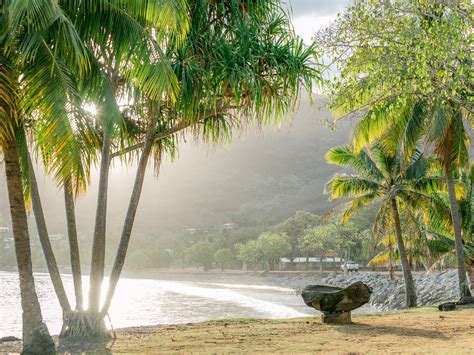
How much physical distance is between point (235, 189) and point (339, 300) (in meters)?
151

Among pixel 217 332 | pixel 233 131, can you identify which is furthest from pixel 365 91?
pixel 217 332

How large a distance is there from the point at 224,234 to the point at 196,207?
66372 mm

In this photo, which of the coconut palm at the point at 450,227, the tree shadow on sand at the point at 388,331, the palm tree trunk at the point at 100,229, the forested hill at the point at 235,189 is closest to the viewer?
the tree shadow on sand at the point at 388,331

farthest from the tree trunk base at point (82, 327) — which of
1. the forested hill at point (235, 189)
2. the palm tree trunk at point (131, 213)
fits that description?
the forested hill at point (235, 189)

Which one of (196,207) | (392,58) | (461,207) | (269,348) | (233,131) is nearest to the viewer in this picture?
(269,348)

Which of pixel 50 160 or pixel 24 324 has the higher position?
pixel 50 160

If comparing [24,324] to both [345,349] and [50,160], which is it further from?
[345,349]

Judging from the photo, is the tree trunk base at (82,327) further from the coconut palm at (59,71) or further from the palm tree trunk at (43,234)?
the coconut palm at (59,71)

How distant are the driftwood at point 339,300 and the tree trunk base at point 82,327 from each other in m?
3.69

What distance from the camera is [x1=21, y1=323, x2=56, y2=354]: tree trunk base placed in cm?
639

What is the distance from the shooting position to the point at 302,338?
24.2ft

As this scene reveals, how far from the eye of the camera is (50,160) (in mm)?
5871

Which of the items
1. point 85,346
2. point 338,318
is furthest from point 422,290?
point 85,346

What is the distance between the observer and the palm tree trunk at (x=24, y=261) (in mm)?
6426
